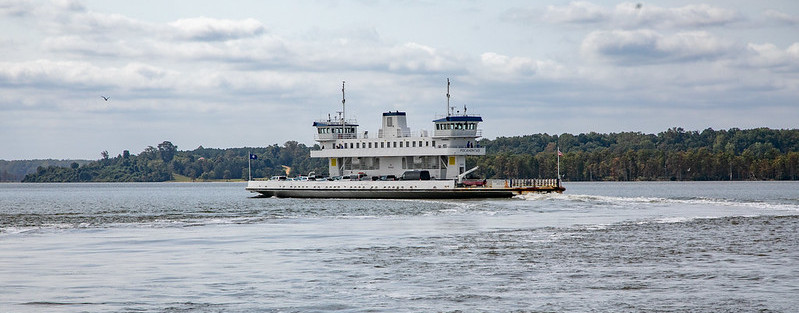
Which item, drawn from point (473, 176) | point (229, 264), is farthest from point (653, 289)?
point (473, 176)

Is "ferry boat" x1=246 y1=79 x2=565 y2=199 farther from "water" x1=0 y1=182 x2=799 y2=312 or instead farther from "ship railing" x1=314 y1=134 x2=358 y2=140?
"water" x1=0 y1=182 x2=799 y2=312

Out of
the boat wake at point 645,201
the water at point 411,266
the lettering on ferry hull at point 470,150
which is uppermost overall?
the lettering on ferry hull at point 470,150

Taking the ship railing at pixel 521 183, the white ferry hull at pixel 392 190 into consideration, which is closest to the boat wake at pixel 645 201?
the white ferry hull at pixel 392 190

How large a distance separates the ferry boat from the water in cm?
3385

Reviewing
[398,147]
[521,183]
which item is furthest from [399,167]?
[521,183]

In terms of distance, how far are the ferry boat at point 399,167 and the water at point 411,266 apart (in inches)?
1333

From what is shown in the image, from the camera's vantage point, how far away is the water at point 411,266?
25.2 metres

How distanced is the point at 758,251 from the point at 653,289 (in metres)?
12.6

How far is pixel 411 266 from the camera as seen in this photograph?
3350cm

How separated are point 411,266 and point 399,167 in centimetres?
6962

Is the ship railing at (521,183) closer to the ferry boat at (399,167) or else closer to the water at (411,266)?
the ferry boat at (399,167)

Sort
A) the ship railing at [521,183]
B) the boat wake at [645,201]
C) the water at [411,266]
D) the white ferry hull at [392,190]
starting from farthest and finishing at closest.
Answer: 1. the ship railing at [521,183]
2. the white ferry hull at [392,190]
3. the boat wake at [645,201]
4. the water at [411,266]

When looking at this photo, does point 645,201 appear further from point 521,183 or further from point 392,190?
point 392,190

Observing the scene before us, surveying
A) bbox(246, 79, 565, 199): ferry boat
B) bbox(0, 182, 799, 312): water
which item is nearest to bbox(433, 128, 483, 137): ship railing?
bbox(246, 79, 565, 199): ferry boat
